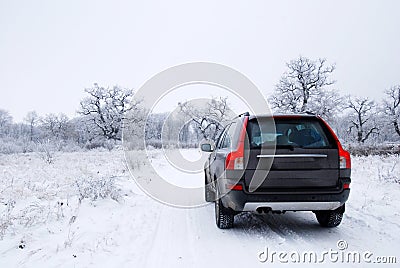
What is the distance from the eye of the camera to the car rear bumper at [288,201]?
366 centimetres

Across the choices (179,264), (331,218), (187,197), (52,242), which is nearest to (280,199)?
(331,218)

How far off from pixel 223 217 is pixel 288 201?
125 cm

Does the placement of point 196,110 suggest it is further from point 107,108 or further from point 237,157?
point 237,157

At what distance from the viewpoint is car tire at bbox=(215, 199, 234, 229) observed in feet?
14.6

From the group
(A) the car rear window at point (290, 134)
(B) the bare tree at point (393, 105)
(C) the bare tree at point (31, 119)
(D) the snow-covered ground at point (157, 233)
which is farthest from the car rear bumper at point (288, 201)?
(C) the bare tree at point (31, 119)

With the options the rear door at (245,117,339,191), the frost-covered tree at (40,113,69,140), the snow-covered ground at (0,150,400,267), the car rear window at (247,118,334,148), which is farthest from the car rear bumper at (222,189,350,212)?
the frost-covered tree at (40,113,69,140)

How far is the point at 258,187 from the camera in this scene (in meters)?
3.71

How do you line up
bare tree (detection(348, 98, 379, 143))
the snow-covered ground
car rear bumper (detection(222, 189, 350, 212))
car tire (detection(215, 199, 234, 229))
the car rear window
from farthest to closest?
bare tree (detection(348, 98, 379, 143)), car tire (detection(215, 199, 234, 229)), the car rear window, car rear bumper (detection(222, 189, 350, 212)), the snow-covered ground

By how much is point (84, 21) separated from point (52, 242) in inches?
864

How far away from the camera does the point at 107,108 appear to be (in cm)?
4759

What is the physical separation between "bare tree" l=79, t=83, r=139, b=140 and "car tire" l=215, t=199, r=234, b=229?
42.1 meters

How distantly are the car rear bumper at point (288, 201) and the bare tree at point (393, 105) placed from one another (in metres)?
68.9

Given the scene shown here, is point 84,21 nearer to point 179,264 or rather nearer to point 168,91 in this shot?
point 168,91

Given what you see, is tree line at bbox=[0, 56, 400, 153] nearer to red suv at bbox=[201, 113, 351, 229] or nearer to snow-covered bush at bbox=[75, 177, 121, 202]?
snow-covered bush at bbox=[75, 177, 121, 202]
